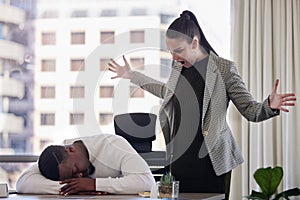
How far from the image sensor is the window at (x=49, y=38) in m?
4.96

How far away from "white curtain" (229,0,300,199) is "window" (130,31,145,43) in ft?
2.39

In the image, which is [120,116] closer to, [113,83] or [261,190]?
[113,83]

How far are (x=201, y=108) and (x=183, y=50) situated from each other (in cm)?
29

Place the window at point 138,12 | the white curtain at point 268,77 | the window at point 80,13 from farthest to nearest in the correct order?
the window at point 80,13 < the window at point 138,12 < the white curtain at point 268,77

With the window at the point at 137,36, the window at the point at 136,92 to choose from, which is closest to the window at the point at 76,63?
the window at the point at 137,36

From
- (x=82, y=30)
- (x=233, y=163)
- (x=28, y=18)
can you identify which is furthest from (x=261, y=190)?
(x=28, y=18)

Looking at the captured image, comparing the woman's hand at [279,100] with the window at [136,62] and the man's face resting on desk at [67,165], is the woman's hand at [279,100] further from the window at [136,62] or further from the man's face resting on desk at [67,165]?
the window at [136,62]

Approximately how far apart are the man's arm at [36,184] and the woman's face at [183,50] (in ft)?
2.71

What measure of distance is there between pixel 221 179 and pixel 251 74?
1906mm

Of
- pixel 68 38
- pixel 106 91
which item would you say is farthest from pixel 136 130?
pixel 68 38

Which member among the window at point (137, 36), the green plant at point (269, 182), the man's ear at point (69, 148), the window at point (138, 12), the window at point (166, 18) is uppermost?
the window at point (138, 12)

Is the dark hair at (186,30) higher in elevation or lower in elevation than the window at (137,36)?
lower

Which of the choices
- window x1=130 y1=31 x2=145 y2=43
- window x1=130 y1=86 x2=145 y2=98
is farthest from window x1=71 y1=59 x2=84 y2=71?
window x1=130 y1=86 x2=145 y2=98

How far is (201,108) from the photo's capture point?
275cm
